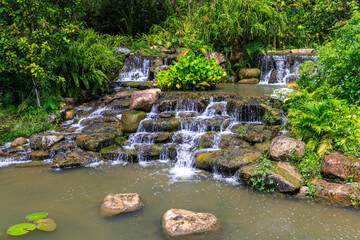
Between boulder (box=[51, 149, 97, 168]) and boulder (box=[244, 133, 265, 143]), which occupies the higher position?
boulder (box=[244, 133, 265, 143])

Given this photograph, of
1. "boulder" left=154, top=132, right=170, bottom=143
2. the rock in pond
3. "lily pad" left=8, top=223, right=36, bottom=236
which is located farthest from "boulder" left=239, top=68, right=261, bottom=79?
"lily pad" left=8, top=223, right=36, bottom=236

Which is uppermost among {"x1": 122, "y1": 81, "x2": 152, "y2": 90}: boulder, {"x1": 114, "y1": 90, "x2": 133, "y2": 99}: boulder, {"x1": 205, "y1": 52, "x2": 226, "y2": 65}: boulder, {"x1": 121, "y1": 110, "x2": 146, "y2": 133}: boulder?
{"x1": 205, "y1": 52, "x2": 226, "y2": 65}: boulder

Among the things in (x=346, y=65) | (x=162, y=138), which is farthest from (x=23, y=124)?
(x=346, y=65)

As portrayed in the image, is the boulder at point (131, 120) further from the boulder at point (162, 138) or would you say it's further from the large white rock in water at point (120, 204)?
the large white rock in water at point (120, 204)

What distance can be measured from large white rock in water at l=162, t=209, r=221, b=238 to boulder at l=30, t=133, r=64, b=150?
452 centimetres

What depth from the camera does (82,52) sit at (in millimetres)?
10414

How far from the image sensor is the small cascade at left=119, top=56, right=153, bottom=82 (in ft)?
43.4

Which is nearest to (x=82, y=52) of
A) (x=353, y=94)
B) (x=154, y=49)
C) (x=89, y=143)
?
(x=89, y=143)

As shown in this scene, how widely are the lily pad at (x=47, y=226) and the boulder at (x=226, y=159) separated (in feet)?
10.4

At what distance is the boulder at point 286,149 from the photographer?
571cm

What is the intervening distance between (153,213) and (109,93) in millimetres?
7432

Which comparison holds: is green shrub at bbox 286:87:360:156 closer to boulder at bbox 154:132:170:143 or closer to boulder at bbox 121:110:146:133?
boulder at bbox 154:132:170:143

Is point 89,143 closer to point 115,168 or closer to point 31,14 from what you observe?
point 115,168

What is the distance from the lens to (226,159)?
6.10m
